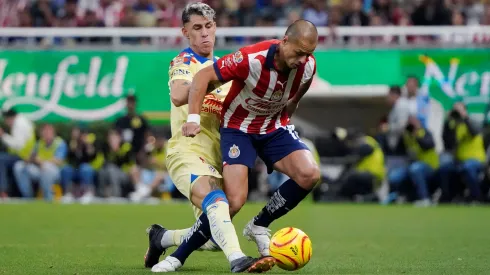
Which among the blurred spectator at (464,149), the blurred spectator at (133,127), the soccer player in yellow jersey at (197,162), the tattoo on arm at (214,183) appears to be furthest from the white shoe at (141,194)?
the tattoo on arm at (214,183)

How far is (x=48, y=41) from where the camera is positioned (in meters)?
22.8

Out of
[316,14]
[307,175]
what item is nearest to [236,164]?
[307,175]

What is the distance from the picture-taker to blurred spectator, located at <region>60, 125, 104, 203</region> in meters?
21.5

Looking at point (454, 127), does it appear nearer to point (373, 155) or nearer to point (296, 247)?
point (373, 155)

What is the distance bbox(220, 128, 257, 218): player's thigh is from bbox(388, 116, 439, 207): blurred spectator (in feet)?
39.9

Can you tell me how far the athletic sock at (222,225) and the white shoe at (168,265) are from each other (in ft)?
1.74

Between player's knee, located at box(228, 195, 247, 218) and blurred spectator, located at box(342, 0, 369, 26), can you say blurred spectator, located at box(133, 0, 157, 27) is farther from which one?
player's knee, located at box(228, 195, 247, 218)

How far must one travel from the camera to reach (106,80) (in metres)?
22.5

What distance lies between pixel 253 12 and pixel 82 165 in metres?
5.21

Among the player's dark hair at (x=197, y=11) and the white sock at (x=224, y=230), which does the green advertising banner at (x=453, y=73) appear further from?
the white sock at (x=224, y=230)

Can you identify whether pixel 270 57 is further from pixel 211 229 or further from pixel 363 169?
pixel 363 169

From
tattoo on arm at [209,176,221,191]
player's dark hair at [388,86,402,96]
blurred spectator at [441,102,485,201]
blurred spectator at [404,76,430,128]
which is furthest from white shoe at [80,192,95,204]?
tattoo on arm at [209,176,221,191]

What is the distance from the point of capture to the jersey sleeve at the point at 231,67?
26.7 ft

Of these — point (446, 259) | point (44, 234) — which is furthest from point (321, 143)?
point (446, 259)
